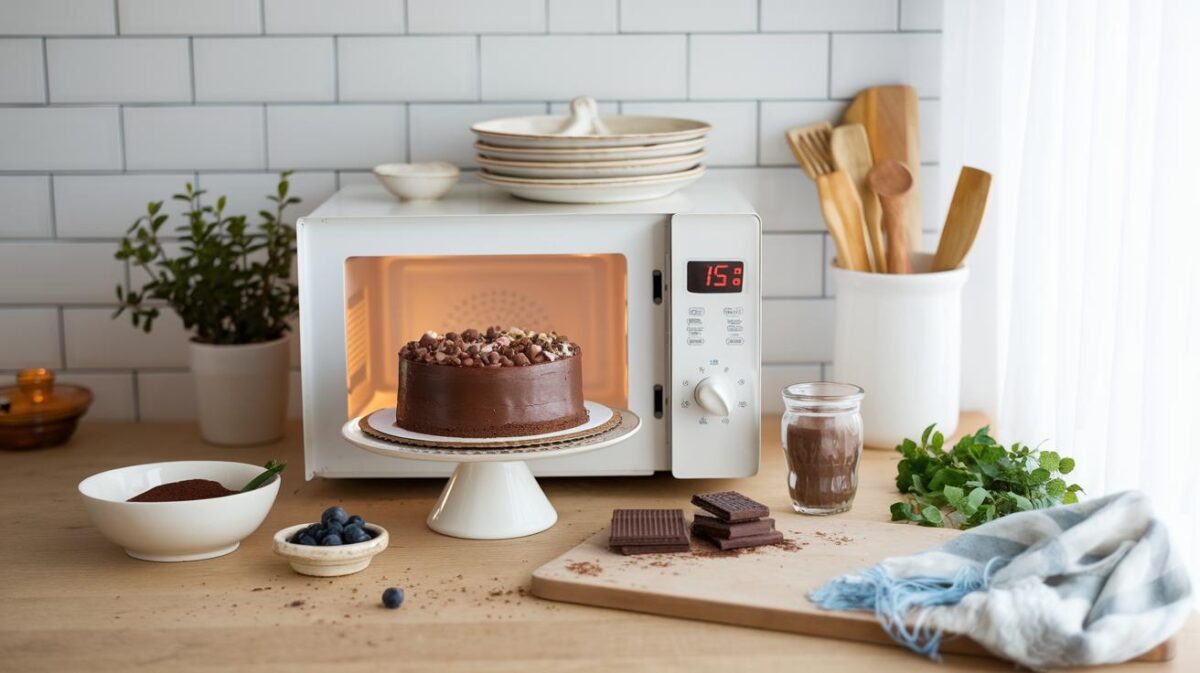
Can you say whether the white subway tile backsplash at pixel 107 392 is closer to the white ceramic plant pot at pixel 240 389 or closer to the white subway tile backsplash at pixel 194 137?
the white ceramic plant pot at pixel 240 389

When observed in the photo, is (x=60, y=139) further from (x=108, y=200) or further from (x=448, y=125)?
(x=448, y=125)

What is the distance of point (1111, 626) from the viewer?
0.97m

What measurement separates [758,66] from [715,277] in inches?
17.8

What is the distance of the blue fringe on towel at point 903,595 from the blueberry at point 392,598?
13.6 inches

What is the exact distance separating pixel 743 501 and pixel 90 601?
59 cm

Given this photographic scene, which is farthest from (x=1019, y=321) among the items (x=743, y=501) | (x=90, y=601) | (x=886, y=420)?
(x=90, y=601)

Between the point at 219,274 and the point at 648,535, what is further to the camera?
the point at 219,274

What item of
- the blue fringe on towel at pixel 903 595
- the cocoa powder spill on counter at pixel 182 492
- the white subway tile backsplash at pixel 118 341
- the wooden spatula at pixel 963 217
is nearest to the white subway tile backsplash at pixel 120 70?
the white subway tile backsplash at pixel 118 341

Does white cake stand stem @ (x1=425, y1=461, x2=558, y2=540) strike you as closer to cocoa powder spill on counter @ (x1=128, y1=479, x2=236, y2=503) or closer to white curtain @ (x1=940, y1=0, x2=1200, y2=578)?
cocoa powder spill on counter @ (x1=128, y1=479, x2=236, y2=503)

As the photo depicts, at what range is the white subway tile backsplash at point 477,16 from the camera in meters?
1.66

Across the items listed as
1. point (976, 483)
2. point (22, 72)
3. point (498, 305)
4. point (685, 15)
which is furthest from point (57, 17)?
point (976, 483)

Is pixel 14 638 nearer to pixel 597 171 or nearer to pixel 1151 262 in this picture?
pixel 597 171

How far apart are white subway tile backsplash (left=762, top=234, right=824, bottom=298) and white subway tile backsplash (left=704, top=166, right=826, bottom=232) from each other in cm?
1

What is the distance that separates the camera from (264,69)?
168cm
